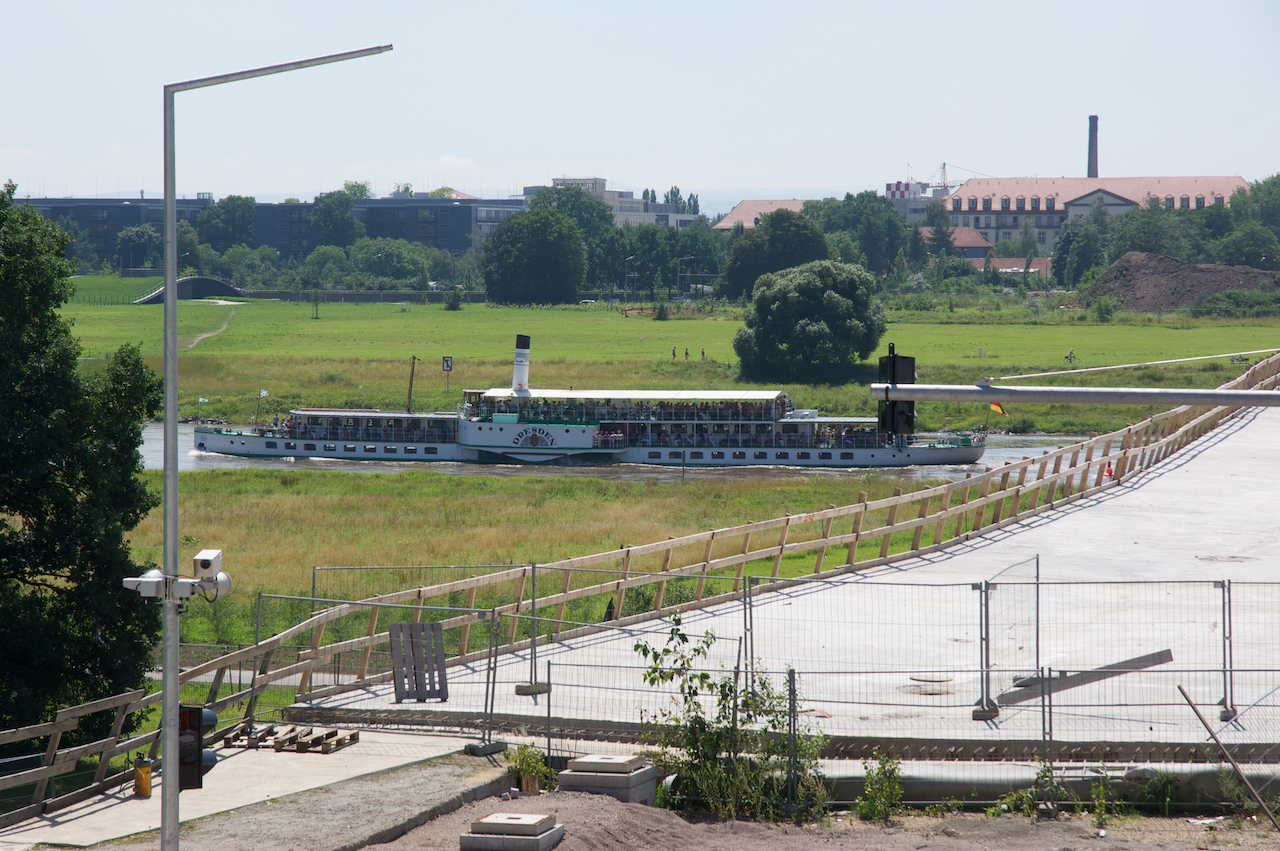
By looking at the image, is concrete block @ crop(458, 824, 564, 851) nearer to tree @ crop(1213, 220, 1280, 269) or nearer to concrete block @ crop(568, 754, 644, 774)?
concrete block @ crop(568, 754, 644, 774)

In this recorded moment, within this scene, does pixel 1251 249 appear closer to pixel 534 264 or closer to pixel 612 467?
→ pixel 534 264

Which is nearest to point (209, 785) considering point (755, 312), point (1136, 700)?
point (1136, 700)

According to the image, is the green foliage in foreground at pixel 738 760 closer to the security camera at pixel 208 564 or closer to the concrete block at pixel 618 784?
the concrete block at pixel 618 784

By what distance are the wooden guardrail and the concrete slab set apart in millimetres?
448

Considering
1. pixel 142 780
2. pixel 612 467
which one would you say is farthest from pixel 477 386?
pixel 142 780

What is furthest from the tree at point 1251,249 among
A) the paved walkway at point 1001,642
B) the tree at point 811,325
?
the paved walkway at point 1001,642

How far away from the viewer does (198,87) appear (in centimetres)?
1043

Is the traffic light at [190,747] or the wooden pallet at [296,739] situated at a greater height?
the traffic light at [190,747]

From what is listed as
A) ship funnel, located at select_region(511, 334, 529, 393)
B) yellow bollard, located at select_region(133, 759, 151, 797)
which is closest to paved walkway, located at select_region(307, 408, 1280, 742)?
yellow bollard, located at select_region(133, 759, 151, 797)

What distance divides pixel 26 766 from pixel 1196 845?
15.7m

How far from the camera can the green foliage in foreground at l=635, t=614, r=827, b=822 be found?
12.5 metres

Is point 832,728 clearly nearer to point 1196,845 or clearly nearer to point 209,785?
point 1196,845

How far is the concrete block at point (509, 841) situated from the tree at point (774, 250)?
14942 centimetres

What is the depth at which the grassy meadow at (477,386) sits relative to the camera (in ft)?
121
